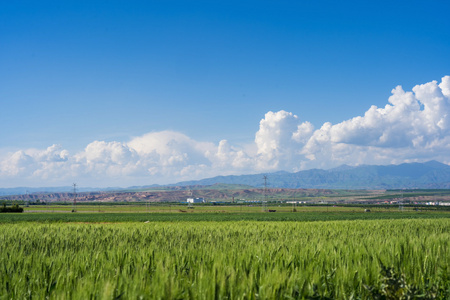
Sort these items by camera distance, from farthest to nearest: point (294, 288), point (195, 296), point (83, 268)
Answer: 1. point (83, 268)
2. point (294, 288)
3. point (195, 296)

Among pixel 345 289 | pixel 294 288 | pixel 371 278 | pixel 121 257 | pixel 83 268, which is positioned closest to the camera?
pixel 294 288

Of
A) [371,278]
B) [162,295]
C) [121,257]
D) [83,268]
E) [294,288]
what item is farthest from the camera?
[121,257]

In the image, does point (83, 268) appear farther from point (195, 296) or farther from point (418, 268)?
point (418, 268)

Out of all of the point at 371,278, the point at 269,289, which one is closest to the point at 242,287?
the point at 269,289

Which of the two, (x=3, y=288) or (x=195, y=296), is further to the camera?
(x=3, y=288)

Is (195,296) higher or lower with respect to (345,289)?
higher

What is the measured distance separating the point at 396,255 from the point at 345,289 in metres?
2.69

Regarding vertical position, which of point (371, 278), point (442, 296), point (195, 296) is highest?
point (195, 296)

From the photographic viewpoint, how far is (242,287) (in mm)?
3549

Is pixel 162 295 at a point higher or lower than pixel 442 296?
higher

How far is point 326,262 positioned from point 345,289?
1414 millimetres

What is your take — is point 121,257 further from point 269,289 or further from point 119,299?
point 269,289

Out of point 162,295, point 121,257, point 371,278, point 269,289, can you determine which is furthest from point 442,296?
point 121,257

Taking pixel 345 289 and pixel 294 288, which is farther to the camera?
pixel 345 289
